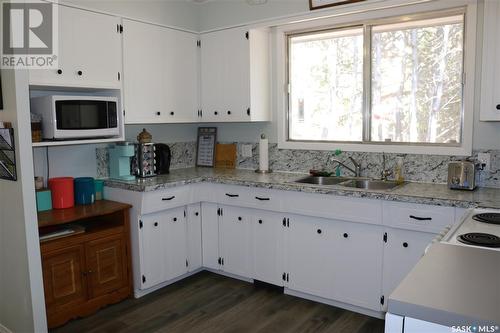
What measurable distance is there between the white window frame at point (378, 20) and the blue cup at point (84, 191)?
1.70 metres

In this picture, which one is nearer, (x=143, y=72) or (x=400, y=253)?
(x=400, y=253)

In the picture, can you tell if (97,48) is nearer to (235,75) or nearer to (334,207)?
(235,75)

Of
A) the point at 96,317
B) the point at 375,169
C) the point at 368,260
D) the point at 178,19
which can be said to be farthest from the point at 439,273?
the point at 178,19

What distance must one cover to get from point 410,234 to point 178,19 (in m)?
2.84

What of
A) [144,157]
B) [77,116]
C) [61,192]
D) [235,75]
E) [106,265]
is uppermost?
[235,75]

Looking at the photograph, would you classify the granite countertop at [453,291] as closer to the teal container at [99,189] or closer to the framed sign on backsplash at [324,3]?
the framed sign on backsplash at [324,3]

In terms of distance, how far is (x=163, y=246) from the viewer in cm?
341

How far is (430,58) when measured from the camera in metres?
3.19

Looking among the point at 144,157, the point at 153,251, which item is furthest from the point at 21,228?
the point at 144,157

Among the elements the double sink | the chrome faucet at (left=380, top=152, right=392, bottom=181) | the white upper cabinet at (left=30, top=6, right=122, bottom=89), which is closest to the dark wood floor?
the double sink

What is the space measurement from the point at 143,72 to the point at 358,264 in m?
2.33

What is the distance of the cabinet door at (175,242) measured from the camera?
344 centimetres

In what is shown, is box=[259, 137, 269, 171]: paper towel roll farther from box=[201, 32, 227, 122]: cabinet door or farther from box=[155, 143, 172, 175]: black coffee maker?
box=[155, 143, 172, 175]: black coffee maker

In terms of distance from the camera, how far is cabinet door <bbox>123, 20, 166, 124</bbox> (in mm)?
3449
